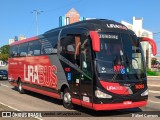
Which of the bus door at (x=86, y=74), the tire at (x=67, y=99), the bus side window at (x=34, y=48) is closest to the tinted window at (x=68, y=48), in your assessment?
the bus door at (x=86, y=74)

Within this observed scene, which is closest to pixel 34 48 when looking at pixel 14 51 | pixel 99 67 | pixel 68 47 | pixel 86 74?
pixel 14 51

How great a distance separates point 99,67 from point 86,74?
0.70 m

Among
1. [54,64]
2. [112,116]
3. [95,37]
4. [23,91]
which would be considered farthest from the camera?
[23,91]

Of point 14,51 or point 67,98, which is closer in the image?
point 67,98

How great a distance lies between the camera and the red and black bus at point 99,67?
34.5 ft

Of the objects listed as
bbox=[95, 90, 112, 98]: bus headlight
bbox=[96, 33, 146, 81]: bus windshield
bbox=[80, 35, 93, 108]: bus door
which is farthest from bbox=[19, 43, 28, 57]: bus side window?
bbox=[95, 90, 112, 98]: bus headlight

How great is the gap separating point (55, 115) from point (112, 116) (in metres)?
1.99

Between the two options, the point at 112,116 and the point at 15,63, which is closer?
the point at 112,116

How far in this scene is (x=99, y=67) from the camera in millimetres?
10617

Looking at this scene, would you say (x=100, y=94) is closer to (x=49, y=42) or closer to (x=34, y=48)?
(x=49, y=42)

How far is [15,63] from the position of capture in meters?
21.1

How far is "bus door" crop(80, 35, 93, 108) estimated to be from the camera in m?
10.8

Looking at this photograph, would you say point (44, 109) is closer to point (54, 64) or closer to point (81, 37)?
point (54, 64)

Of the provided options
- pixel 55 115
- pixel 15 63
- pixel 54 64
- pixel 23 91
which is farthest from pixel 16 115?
pixel 15 63
